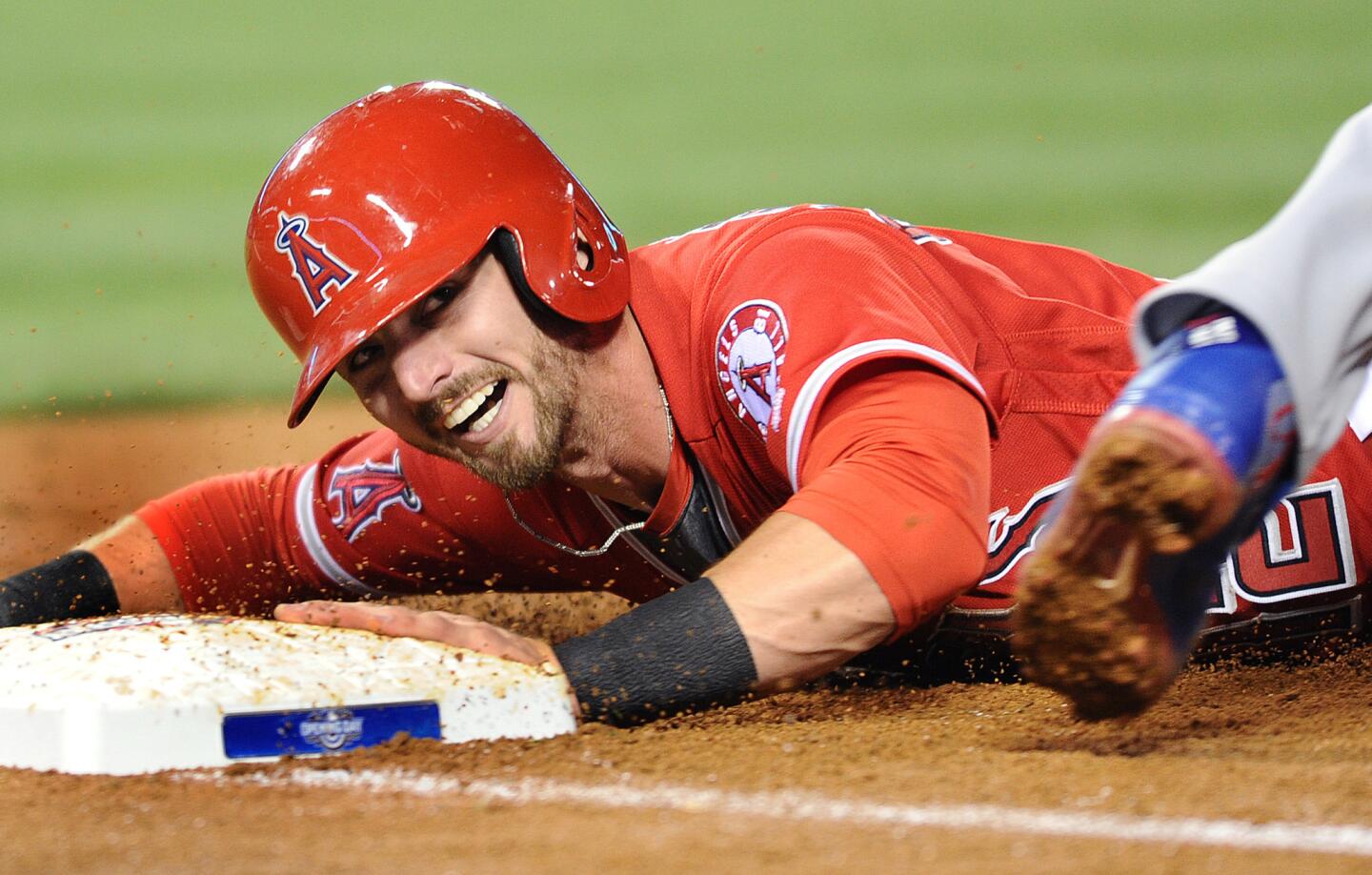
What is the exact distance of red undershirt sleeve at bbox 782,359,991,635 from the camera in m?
1.76

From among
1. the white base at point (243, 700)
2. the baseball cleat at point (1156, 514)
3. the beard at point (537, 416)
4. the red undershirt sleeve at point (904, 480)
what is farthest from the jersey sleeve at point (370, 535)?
the baseball cleat at point (1156, 514)

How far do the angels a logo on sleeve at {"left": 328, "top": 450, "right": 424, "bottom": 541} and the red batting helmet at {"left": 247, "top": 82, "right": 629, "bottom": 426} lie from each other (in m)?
0.40

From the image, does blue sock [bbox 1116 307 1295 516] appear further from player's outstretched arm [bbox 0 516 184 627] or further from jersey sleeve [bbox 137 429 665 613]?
player's outstretched arm [bbox 0 516 184 627]

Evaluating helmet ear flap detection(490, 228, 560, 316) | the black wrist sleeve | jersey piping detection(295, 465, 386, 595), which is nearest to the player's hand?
helmet ear flap detection(490, 228, 560, 316)

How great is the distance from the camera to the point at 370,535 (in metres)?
2.71

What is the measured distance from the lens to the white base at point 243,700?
1.77 meters

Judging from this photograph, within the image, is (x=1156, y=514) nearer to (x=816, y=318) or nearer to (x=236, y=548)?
(x=816, y=318)

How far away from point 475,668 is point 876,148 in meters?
5.11

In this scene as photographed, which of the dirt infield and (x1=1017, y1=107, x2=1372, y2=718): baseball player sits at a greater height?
(x1=1017, y1=107, x2=1372, y2=718): baseball player

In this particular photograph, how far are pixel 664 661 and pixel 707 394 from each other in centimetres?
51

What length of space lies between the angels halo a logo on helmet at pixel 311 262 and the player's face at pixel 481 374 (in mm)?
98

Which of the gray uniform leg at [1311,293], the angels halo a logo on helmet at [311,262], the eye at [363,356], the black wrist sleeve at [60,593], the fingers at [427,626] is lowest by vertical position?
the black wrist sleeve at [60,593]

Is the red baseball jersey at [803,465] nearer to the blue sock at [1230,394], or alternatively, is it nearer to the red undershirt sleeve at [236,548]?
the red undershirt sleeve at [236,548]

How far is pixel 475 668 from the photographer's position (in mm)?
1890
